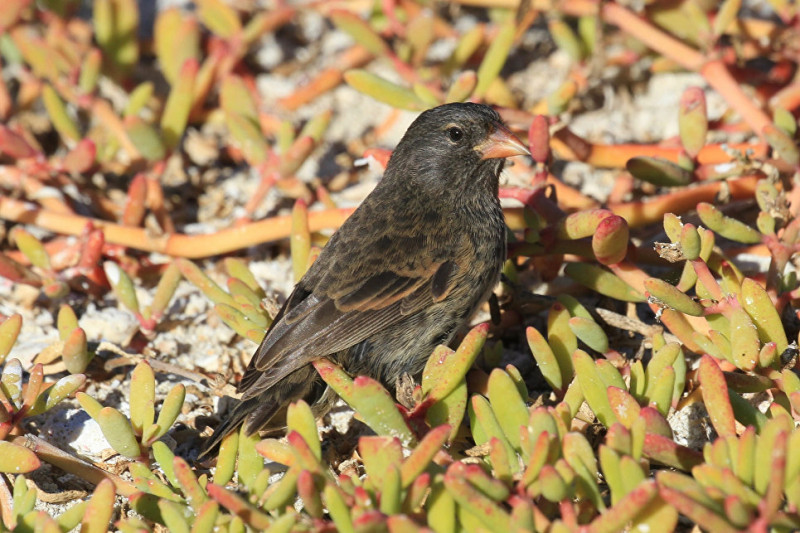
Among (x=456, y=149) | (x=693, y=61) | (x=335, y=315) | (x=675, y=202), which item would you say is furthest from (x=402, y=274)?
(x=693, y=61)

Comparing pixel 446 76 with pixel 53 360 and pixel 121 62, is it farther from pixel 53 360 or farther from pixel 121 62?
pixel 53 360

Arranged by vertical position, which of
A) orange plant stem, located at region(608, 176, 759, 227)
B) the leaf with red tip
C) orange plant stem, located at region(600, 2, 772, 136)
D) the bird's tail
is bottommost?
the bird's tail

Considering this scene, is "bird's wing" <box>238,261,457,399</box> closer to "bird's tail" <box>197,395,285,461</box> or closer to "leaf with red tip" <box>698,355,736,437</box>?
"bird's tail" <box>197,395,285,461</box>

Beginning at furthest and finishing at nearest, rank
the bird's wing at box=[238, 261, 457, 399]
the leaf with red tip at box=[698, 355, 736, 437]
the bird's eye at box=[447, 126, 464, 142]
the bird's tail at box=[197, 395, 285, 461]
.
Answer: the bird's eye at box=[447, 126, 464, 142] < the bird's wing at box=[238, 261, 457, 399] < the bird's tail at box=[197, 395, 285, 461] < the leaf with red tip at box=[698, 355, 736, 437]

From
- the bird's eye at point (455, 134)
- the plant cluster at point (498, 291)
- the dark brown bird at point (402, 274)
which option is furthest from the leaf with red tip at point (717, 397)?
the bird's eye at point (455, 134)

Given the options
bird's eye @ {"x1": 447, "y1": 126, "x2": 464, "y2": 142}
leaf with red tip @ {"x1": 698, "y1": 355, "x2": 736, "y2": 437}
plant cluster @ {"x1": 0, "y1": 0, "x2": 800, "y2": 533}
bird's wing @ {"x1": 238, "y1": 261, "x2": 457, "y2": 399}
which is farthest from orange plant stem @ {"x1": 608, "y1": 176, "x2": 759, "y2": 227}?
leaf with red tip @ {"x1": 698, "y1": 355, "x2": 736, "y2": 437}

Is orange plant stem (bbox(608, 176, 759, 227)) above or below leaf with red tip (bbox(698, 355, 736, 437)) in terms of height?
above

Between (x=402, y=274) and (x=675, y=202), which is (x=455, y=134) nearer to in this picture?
(x=402, y=274)

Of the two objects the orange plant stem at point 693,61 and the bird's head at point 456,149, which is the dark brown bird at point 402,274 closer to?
the bird's head at point 456,149
